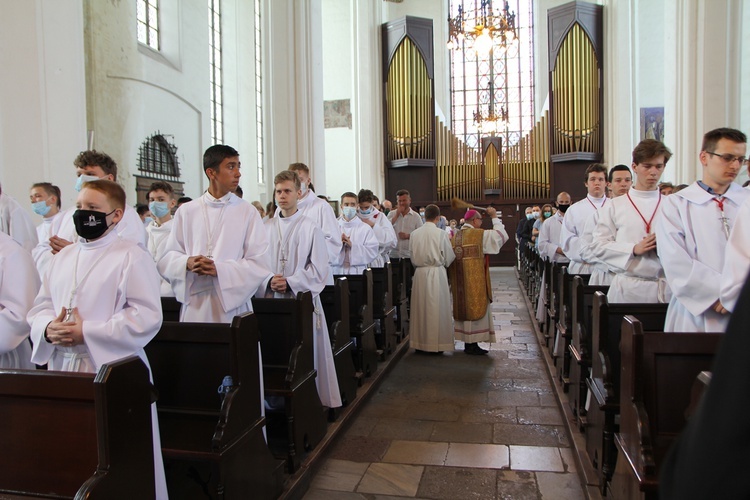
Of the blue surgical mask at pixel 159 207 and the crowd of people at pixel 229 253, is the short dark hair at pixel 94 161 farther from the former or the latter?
the blue surgical mask at pixel 159 207

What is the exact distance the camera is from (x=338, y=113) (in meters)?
17.1

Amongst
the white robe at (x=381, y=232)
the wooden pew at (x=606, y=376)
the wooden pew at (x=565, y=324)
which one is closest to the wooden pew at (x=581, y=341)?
the wooden pew at (x=606, y=376)

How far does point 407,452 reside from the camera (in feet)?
13.6

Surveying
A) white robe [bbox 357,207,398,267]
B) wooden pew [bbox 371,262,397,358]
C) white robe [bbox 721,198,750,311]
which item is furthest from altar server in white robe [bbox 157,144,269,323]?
white robe [bbox 357,207,398,267]

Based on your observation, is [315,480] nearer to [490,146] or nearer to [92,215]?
[92,215]

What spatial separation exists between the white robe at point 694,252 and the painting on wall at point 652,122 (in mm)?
11249

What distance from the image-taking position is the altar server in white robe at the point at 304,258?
436 cm

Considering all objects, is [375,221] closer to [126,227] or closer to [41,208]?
[41,208]

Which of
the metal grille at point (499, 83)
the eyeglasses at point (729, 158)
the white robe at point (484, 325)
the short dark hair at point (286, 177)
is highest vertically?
the metal grille at point (499, 83)

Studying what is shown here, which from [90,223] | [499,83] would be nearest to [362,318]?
[90,223]

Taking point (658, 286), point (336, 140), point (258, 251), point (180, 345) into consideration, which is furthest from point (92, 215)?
point (336, 140)

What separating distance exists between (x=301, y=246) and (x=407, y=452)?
1709mm

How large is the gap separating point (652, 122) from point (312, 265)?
12.0 m

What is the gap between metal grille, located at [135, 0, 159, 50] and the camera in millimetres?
10766
